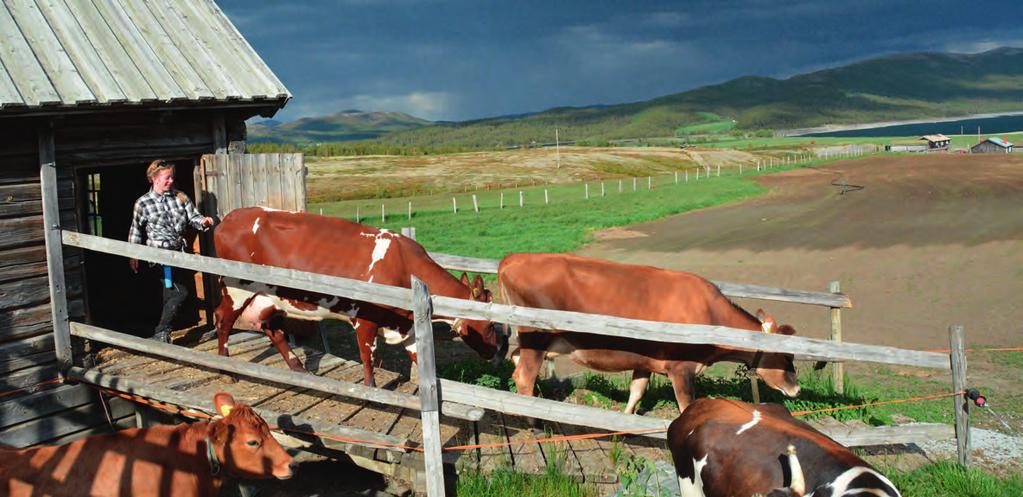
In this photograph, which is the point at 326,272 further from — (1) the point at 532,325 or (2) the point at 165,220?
(1) the point at 532,325

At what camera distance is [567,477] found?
21.5 ft

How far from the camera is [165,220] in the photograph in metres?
8.43

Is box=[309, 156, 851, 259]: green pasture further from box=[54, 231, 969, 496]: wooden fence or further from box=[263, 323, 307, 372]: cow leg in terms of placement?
box=[54, 231, 969, 496]: wooden fence

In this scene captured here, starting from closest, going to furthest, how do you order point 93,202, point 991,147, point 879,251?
point 93,202 < point 879,251 < point 991,147

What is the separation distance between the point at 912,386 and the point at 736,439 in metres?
6.30

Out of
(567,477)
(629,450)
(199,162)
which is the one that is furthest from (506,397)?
(199,162)

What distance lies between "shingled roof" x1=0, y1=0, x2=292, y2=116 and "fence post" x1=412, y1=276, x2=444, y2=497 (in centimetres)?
402

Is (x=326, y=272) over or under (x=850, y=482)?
over

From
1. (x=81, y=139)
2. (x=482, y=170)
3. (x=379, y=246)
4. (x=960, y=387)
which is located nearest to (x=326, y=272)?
(x=379, y=246)

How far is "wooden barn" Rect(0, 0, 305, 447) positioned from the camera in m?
7.60

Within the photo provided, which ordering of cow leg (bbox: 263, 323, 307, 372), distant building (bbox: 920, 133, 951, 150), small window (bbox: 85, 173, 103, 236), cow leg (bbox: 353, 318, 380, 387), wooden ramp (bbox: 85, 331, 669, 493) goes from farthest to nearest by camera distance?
distant building (bbox: 920, 133, 951, 150)
small window (bbox: 85, 173, 103, 236)
cow leg (bbox: 263, 323, 307, 372)
cow leg (bbox: 353, 318, 380, 387)
wooden ramp (bbox: 85, 331, 669, 493)

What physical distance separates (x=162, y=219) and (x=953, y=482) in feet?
25.4

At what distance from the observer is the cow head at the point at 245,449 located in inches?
214

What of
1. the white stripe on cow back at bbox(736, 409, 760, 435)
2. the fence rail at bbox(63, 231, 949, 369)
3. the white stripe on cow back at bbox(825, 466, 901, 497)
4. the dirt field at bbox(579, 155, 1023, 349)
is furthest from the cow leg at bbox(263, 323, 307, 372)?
the dirt field at bbox(579, 155, 1023, 349)
